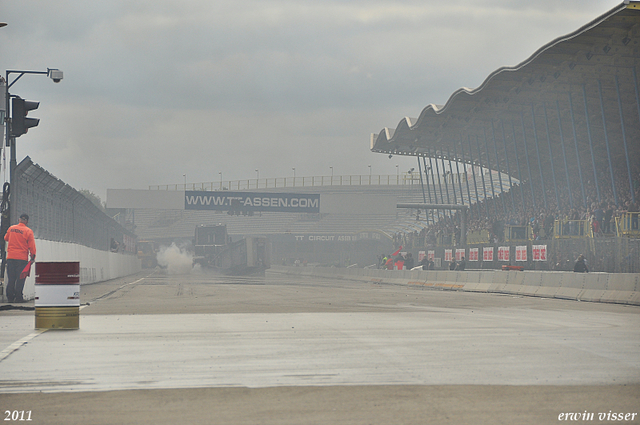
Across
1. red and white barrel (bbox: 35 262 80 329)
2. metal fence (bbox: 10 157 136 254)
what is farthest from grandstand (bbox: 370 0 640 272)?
red and white barrel (bbox: 35 262 80 329)

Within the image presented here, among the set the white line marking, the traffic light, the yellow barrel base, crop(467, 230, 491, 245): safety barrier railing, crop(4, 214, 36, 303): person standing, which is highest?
the traffic light

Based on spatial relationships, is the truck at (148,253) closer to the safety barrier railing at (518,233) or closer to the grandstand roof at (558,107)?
the grandstand roof at (558,107)

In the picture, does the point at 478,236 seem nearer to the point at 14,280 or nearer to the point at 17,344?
the point at 14,280

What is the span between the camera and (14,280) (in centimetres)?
1644

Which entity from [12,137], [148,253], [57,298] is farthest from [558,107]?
[148,253]

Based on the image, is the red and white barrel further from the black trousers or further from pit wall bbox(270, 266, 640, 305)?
pit wall bbox(270, 266, 640, 305)

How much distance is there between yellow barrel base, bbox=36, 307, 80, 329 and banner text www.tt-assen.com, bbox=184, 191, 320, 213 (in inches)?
1983

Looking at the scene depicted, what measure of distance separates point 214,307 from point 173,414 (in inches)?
441

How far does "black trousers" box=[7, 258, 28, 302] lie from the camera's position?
1616cm

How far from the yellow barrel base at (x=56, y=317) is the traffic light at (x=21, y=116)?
7.10 meters

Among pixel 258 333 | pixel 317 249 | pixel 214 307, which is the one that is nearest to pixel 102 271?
pixel 214 307

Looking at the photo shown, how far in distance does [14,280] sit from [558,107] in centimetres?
3582

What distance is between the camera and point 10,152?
19.1 metres

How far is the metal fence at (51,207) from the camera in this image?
742 inches
